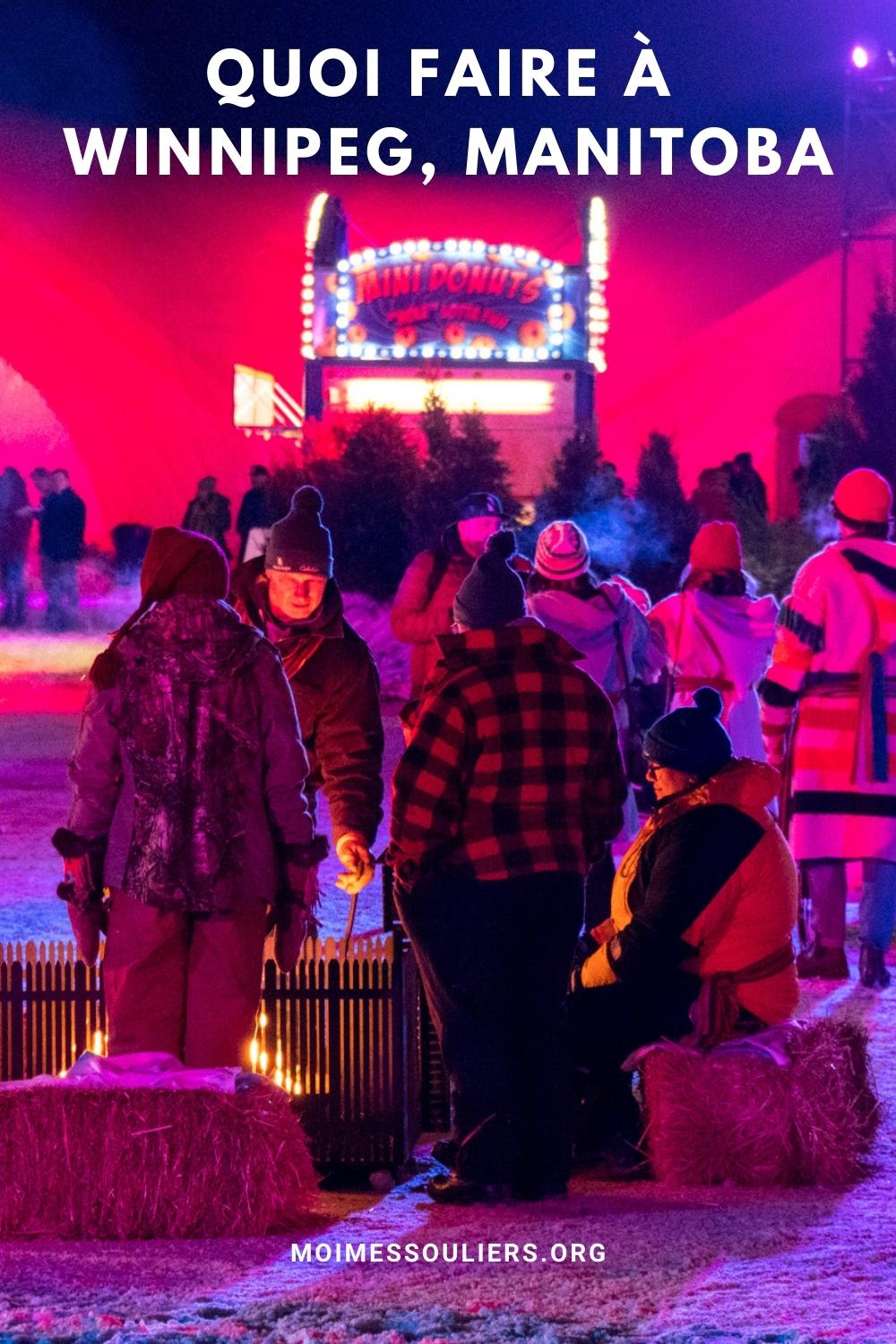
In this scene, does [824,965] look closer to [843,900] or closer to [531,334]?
[843,900]

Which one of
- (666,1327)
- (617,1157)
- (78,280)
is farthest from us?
(78,280)

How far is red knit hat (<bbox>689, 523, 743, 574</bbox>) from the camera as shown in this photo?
848cm

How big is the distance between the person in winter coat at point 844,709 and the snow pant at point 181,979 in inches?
142

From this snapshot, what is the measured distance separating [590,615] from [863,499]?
47.8 inches

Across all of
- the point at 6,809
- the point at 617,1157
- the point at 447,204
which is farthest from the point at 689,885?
the point at 447,204

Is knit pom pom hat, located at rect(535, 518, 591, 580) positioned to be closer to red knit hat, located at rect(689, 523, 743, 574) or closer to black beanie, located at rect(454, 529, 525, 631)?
red knit hat, located at rect(689, 523, 743, 574)

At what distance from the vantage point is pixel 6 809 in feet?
41.4

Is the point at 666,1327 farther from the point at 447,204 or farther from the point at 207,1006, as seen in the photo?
the point at 447,204

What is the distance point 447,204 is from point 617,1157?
41076mm

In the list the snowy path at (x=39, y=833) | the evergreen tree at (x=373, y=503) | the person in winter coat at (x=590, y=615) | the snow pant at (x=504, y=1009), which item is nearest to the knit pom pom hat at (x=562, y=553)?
the person in winter coat at (x=590, y=615)

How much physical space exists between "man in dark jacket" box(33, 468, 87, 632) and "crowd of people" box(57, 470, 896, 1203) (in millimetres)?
19613

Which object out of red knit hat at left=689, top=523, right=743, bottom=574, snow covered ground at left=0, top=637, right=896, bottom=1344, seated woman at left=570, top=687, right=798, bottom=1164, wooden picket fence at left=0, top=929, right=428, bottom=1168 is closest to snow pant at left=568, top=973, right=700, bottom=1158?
seated woman at left=570, top=687, right=798, bottom=1164

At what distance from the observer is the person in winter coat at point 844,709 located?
785 centimetres

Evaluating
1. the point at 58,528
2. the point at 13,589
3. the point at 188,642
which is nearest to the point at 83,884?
the point at 188,642
